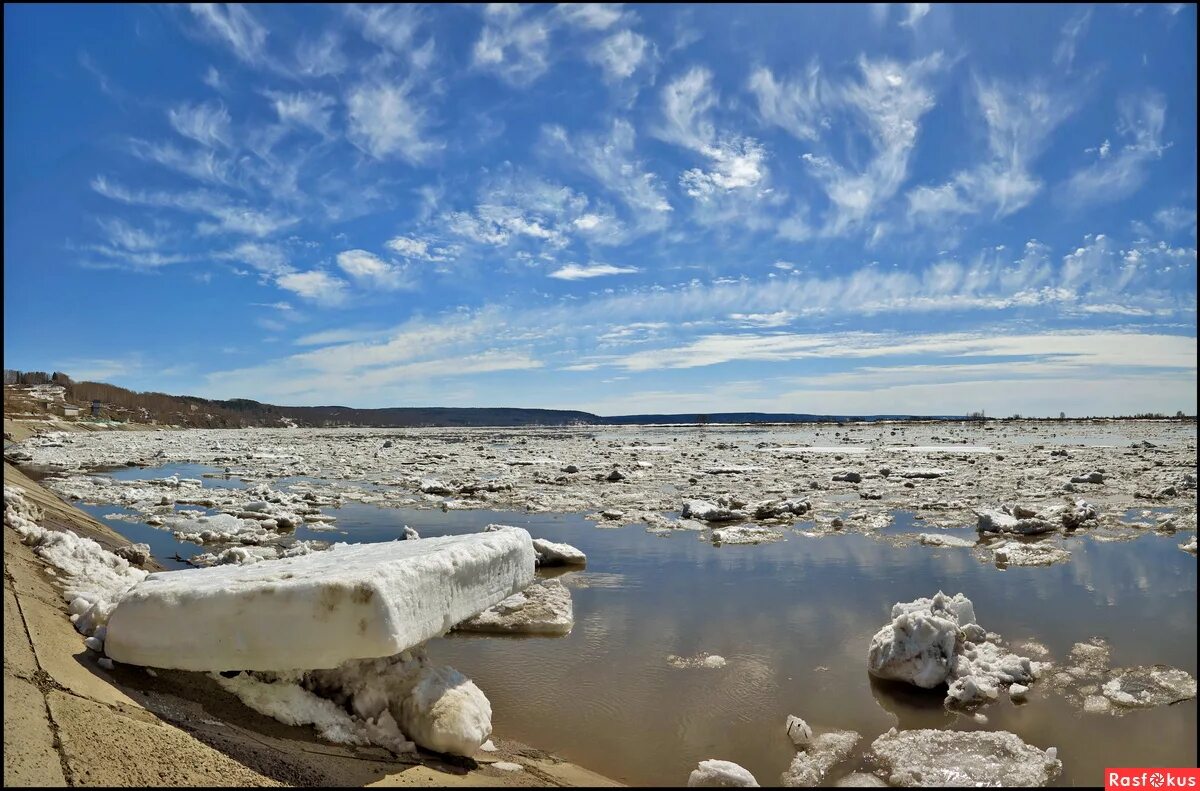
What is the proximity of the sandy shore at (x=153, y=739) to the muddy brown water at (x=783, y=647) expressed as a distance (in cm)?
62

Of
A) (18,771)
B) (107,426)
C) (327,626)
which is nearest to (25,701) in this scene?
(18,771)

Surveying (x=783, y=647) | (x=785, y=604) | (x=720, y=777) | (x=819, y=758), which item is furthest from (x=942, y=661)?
(x=720, y=777)

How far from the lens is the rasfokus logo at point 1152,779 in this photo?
10.8 feet

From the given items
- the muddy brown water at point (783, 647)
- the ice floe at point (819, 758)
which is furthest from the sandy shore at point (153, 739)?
the ice floe at point (819, 758)

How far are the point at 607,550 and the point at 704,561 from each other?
1.41 metres

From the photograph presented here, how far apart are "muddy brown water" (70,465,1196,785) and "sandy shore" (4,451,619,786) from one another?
62 centimetres

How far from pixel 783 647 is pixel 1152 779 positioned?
7.23ft

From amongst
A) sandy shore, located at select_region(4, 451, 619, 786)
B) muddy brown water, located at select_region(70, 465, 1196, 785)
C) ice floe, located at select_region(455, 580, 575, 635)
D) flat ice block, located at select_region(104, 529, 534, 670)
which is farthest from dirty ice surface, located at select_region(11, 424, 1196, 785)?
flat ice block, located at select_region(104, 529, 534, 670)

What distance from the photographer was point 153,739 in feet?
9.18

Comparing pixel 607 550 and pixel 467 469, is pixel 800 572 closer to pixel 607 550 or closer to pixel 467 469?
pixel 607 550

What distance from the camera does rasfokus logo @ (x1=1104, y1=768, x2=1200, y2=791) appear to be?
3287 mm

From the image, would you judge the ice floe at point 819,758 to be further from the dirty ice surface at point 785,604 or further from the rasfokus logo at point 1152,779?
the rasfokus logo at point 1152,779

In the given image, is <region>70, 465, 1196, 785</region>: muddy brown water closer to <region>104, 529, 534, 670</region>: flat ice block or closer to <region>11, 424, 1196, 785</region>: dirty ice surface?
<region>11, 424, 1196, 785</region>: dirty ice surface

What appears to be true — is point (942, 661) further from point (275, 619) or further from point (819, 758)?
point (275, 619)
